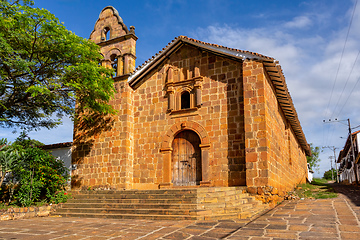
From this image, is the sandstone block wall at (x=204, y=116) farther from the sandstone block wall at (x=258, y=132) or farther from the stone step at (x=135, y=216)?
the stone step at (x=135, y=216)

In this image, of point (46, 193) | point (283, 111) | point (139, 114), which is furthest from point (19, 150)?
point (283, 111)

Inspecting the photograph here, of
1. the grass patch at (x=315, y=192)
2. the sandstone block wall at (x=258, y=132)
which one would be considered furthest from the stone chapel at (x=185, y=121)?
the grass patch at (x=315, y=192)

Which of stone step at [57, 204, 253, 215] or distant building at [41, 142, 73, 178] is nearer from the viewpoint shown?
stone step at [57, 204, 253, 215]

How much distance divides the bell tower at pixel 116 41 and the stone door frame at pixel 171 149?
3.77 metres

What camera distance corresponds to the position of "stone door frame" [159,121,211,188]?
12327 millimetres

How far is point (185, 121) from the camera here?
1320 centimetres

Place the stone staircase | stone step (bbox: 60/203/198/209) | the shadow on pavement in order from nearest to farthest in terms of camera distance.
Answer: the stone staircase
stone step (bbox: 60/203/198/209)
the shadow on pavement

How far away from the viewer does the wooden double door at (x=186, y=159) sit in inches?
502

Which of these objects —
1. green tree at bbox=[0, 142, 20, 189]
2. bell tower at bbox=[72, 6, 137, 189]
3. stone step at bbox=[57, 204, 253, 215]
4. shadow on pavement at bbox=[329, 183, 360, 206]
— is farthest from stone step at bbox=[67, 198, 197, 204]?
shadow on pavement at bbox=[329, 183, 360, 206]

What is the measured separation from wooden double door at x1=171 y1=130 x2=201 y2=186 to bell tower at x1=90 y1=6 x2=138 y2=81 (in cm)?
427

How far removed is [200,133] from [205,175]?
176 centimetres

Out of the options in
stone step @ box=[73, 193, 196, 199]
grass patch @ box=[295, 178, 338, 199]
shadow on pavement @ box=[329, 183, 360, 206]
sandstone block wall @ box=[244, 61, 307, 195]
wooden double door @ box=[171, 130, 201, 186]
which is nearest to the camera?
stone step @ box=[73, 193, 196, 199]

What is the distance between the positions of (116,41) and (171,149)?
628 cm

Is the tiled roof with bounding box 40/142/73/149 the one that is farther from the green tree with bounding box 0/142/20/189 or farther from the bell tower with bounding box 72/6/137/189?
the green tree with bounding box 0/142/20/189
